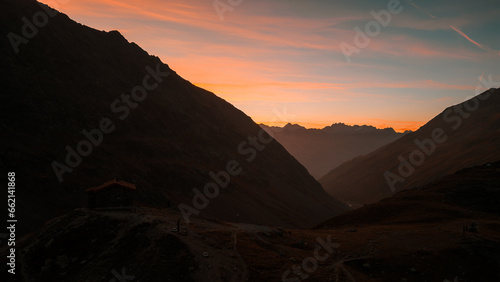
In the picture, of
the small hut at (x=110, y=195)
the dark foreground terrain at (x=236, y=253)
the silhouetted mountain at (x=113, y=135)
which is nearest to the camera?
the dark foreground terrain at (x=236, y=253)

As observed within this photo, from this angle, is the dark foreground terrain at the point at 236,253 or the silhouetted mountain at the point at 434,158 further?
the silhouetted mountain at the point at 434,158

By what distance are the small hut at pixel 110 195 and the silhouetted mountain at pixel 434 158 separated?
11452 centimetres

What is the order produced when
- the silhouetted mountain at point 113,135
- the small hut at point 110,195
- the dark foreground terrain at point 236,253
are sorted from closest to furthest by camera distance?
1. the dark foreground terrain at point 236,253
2. the small hut at point 110,195
3. the silhouetted mountain at point 113,135

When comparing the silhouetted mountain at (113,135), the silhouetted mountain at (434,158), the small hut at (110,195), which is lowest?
the silhouetted mountain at (434,158)

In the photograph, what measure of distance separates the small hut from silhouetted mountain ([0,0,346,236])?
878 inches

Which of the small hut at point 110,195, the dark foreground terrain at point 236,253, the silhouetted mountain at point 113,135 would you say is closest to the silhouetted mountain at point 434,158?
the silhouetted mountain at point 113,135

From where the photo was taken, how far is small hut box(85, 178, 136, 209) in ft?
107

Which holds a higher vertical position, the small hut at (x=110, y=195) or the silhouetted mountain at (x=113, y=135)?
the silhouetted mountain at (x=113, y=135)

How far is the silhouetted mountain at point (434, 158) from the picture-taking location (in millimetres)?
124438

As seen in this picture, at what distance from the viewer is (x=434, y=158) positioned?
484 feet

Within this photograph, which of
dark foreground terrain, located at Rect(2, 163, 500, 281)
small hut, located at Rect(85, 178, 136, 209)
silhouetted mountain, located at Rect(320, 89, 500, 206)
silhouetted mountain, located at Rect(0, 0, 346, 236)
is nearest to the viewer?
dark foreground terrain, located at Rect(2, 163, 500, 281)

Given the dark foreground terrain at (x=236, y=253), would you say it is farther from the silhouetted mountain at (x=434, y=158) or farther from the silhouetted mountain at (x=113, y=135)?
the silhouetted mountain at (x=434, y=158)

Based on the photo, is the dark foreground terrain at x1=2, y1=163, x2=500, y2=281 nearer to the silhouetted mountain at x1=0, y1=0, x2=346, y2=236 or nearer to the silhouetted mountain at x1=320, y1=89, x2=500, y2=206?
the silhouetted mountain at x1=0, y1=0, x2=346, y2=236

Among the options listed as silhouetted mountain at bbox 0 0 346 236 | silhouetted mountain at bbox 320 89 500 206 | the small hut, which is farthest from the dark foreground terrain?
silhouetted mountain at bbox 320 89 500 206
